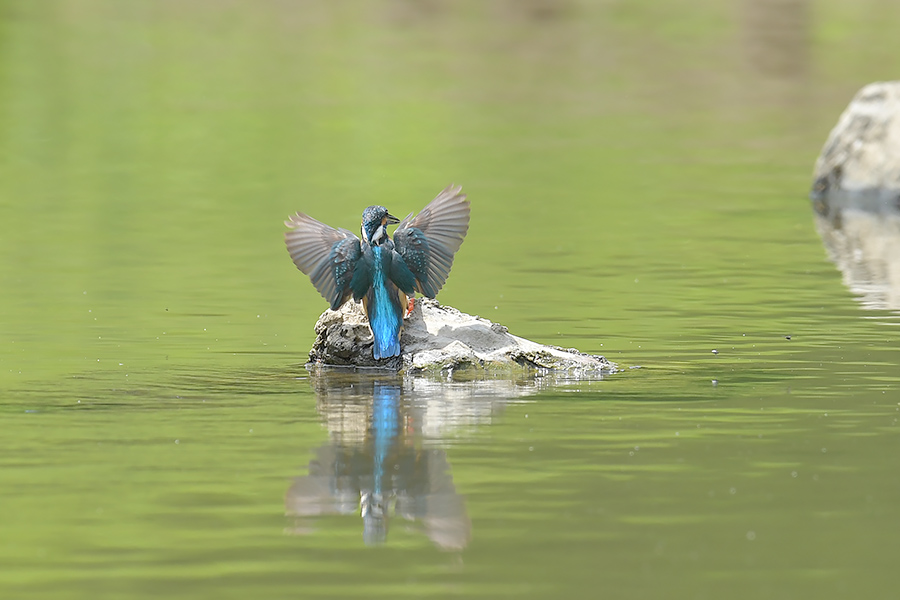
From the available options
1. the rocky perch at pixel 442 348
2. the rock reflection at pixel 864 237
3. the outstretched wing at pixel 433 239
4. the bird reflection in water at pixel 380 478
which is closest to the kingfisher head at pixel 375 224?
the outstretched wing at pixel 433 239

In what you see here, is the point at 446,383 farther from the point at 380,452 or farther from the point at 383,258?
the point at 380,452

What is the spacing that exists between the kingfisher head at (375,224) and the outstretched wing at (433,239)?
13cm

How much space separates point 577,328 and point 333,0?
122ft

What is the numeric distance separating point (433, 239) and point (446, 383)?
1143mm

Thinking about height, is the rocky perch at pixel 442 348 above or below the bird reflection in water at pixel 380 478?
above

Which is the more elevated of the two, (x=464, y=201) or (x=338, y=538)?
(x=464, y=201)

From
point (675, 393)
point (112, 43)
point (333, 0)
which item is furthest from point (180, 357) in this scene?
point (333, 0)

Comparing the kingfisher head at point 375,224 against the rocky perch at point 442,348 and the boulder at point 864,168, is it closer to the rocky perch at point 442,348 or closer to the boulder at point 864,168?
the rocky perch at point 442,348

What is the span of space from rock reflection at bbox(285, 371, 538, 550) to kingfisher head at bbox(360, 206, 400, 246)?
816 millimetres

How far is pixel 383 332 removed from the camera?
10781mm

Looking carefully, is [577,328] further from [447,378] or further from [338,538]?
[338,538]

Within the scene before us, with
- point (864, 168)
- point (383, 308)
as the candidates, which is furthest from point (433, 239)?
point (864, 168)

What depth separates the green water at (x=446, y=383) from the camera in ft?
21.8

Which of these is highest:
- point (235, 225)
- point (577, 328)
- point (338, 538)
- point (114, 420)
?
point (235, 225)
